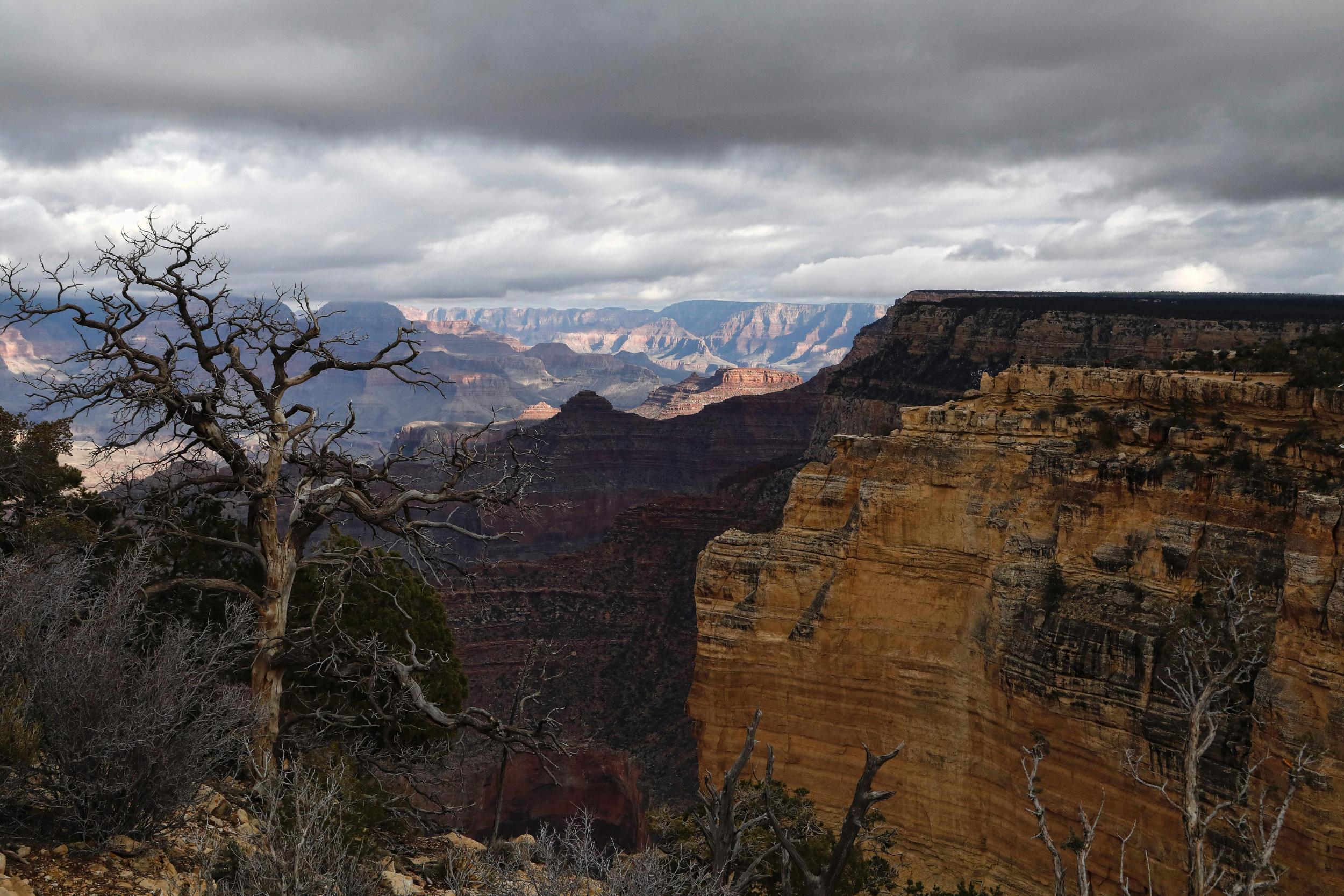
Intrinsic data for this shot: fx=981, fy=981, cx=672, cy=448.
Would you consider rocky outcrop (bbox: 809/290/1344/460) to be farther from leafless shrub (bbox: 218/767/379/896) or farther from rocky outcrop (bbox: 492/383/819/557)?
leafless shrub (bbox: 218/767/379/896)

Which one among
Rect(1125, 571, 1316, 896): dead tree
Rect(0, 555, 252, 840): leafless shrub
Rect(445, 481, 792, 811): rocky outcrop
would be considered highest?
Rect(0, 555, 252, 840): leafless shrub

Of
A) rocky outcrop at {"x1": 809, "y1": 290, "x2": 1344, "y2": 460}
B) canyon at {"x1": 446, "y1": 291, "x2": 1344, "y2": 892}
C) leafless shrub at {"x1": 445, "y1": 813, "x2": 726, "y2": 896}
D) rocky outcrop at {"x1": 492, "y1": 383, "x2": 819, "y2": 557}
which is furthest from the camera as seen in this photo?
rocky outcrop at {"x1": 492, "y1": 383, "x2": 819, "y2": 557}

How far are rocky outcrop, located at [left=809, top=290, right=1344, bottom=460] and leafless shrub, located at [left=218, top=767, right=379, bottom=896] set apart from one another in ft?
208

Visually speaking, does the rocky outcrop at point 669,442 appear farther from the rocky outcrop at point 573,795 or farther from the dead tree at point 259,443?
the dead tree at point 259,443

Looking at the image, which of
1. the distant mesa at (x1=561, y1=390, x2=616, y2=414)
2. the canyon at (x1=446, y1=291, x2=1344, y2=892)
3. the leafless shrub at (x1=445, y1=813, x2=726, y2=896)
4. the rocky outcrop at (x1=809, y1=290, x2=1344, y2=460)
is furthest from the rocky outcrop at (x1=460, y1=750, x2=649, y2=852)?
the distant mesa at (x1=561, y1=390, x2=616, y2=414)

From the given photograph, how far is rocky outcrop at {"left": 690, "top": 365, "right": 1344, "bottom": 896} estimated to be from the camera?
1928 centimetres

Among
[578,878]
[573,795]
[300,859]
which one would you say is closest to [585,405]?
[573,795]

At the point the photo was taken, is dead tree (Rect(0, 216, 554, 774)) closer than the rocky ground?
No

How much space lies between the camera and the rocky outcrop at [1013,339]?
69.8 metres

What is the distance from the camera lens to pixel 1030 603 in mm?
24516

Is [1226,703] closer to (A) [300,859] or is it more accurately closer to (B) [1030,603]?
(B) [1030,603]

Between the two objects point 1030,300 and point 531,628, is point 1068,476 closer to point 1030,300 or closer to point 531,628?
point 531,628

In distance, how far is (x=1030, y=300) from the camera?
9738 cm

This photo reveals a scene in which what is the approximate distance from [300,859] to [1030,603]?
19.7 meters
